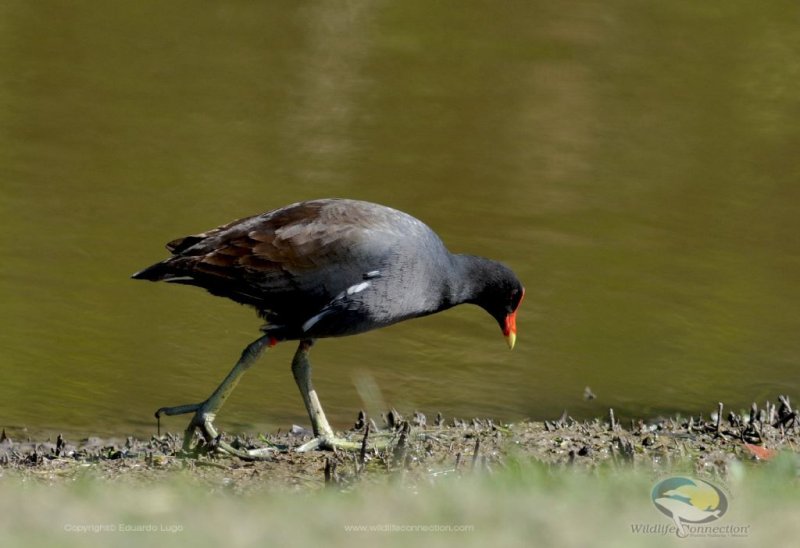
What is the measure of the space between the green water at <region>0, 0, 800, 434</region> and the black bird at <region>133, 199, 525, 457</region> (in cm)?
135

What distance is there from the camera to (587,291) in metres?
9.85

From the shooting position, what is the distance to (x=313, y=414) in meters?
6.46

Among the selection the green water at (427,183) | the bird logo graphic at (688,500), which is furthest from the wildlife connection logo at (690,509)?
the green water at (427,183)

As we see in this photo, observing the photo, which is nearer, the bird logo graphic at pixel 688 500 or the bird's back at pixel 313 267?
the bird logo graphic at pixel 688 500

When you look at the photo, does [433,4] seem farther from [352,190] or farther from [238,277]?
[238,277]

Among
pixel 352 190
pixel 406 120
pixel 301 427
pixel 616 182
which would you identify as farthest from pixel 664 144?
pixel 301 427

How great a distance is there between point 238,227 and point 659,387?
3.23 meters

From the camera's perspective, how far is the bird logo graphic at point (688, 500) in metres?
4.41

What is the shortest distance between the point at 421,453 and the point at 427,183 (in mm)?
6344

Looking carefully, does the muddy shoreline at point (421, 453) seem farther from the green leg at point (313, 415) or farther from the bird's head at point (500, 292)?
the bird's head at point (500, 292)

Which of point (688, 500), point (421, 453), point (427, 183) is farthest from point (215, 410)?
point (427, 183)

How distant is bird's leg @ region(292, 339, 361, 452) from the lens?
6.18 m

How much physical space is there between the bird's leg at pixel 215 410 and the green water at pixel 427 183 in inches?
50.2

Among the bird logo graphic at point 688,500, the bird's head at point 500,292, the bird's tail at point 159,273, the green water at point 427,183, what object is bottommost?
the green water at point 427,183
